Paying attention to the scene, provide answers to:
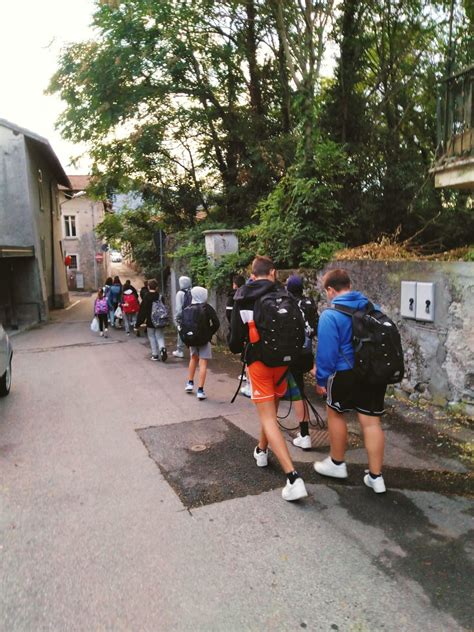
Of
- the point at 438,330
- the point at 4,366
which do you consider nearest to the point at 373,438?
the point at 438,330

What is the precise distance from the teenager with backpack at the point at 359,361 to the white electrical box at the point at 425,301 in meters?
1.96

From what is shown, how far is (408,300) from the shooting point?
5.72 meters

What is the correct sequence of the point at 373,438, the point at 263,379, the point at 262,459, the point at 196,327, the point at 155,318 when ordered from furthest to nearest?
the point at 155,318
the point at 196,327
the point at 262,459
the point at 263,379
the point at 373,438

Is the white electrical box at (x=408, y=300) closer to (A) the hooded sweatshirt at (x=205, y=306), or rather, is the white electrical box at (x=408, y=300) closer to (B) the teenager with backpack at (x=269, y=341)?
(B) the teenager with backpack at (x=269, y=341)

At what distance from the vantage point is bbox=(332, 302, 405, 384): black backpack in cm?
353

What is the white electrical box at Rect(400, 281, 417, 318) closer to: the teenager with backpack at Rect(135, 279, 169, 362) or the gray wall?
the gray wall

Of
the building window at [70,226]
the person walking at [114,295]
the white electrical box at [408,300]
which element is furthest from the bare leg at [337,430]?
the building window at [70,226]

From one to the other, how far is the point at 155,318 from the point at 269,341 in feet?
20.1

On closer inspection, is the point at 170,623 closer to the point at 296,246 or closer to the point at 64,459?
the point at 64,459

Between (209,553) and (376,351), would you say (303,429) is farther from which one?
(209,553)

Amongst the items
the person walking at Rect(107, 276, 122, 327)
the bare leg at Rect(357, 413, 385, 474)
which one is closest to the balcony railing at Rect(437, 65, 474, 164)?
the bare leg at Rect(357, 413, 385, 474)

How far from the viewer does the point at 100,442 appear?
5.11 meters

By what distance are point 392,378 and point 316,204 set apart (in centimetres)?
511

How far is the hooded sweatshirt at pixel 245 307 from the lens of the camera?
394 centimetres
